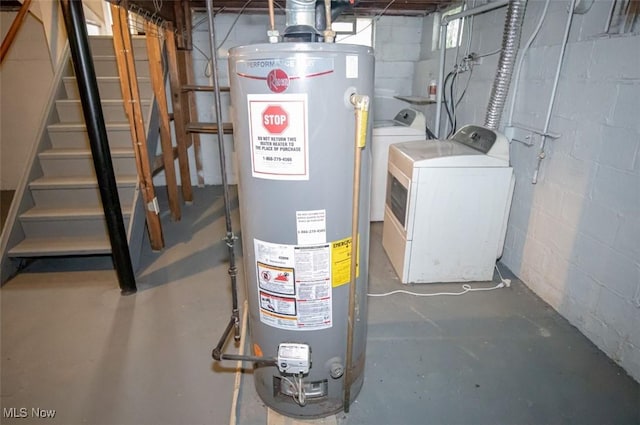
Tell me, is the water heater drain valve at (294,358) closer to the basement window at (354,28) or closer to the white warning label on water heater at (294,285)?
the white warning label on water heater at (294,285)

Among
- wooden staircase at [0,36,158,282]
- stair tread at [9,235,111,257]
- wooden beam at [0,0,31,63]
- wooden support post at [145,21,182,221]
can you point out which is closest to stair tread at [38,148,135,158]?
wooden staircase at [0,36,158,282]

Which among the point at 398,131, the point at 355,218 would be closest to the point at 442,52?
the point at 398,131

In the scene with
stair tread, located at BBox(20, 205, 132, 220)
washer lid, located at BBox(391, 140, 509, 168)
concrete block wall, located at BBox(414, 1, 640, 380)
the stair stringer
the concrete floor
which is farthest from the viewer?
stair tread, located at BBox(20, 205, 132, 220)

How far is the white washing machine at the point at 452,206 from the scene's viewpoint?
84.7 inches

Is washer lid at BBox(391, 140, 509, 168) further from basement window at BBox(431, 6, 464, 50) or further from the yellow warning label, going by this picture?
basement window at BBox(431, 6, 464, 50)

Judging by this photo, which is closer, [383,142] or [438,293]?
[438,293]

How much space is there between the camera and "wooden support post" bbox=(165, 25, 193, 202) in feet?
10.8

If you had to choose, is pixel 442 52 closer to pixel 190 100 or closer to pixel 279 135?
pixel 190 100

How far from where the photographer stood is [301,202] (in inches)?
45.1

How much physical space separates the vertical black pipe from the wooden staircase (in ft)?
0.80

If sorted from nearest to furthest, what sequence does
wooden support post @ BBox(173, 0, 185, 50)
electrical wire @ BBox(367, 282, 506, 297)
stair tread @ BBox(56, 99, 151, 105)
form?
electrical wire @ BBox(367, 282, 506, 297) < stair tread @ BBox(56, 99, 151, 105) < wooden support post @ BBox(173, 0, 185, 50)

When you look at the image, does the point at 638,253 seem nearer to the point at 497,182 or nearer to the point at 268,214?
the point at 497,182

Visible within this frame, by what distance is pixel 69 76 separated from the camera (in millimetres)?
3312

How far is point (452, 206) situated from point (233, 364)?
1496 millimetres
